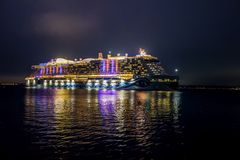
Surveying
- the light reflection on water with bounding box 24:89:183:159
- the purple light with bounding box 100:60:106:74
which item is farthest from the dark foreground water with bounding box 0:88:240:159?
the purple light with bounding box 100:60:106:74

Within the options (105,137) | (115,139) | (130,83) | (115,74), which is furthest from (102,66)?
(115,139)

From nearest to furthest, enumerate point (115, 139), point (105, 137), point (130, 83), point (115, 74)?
point (115, 139), point (105, 137), point (130, 83), point (115, 74)

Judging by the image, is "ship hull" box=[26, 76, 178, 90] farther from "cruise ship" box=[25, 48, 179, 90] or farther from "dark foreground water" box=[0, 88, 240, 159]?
"dark foreground water" box=[0, 88, 240, 159]

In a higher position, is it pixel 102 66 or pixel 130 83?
pixel 102 66

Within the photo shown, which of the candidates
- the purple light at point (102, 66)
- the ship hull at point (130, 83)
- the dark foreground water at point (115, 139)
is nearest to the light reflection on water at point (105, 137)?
the dark foreground water at point (115, 139)

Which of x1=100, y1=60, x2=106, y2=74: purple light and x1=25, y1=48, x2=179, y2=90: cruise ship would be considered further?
x1=100, y1=60, x2=106, y2=74: purple light

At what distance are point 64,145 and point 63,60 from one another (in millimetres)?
164860

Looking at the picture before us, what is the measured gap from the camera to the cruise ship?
124688 millimetres

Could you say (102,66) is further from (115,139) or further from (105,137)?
(115,139)

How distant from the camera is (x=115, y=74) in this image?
443 ft

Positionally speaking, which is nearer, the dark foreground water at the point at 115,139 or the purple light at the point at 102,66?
the dark foreground water at the point at 115,139

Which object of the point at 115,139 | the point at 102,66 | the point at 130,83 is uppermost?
the point at 102,66

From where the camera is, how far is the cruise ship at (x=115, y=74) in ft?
409

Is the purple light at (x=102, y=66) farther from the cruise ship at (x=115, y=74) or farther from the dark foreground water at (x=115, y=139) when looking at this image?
the dark foreground water at (x=115, y=139)
